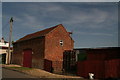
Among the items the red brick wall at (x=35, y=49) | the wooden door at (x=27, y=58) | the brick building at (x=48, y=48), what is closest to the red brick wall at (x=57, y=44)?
the brick building at (x=48, y=48)

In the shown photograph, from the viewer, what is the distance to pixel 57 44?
101 feet

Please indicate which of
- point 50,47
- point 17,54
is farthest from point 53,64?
point 17,54

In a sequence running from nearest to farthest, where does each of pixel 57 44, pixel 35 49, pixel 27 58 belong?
1. pixel 57 44
2. pixel 35 49
3. pixel 27 58

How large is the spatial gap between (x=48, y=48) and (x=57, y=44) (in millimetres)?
2259

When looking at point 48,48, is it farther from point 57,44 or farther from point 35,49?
point 35,49

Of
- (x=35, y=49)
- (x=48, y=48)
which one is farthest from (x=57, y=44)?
(x=35, y=49)

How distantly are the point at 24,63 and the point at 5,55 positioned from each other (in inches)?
437

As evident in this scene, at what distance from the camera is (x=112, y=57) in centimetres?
2131

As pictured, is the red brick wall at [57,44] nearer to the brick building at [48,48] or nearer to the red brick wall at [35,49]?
the brick building at [48,48]

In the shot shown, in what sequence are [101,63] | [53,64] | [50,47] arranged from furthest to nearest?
[50,47]
[53,64]
[101,63]

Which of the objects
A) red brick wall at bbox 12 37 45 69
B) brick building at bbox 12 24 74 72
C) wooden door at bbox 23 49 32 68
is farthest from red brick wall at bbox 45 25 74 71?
wooden door at bbox 23 49 32 68

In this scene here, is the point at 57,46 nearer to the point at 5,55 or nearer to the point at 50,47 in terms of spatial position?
the point at 50,47

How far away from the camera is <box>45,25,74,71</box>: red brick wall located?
29.1 m

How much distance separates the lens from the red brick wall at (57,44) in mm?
29062
